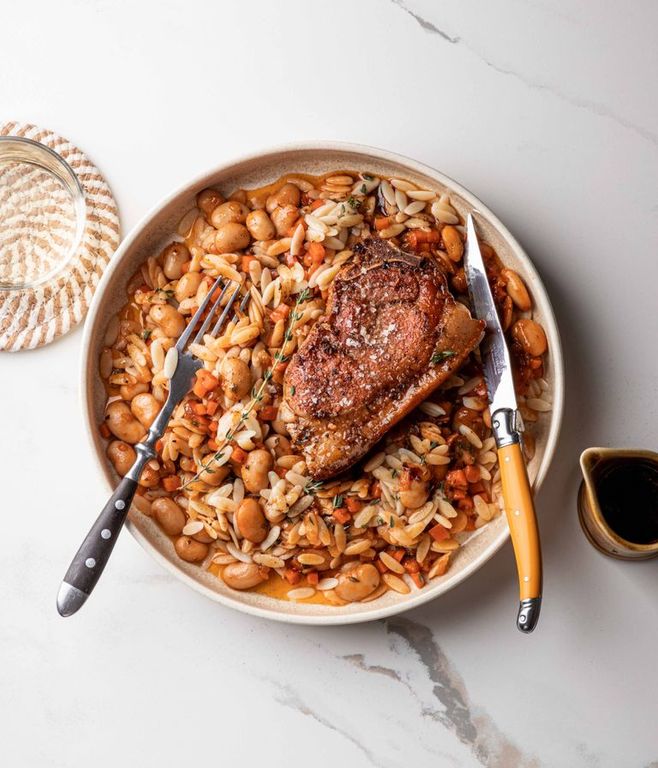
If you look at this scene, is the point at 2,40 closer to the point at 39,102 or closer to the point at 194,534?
the point at 39,102

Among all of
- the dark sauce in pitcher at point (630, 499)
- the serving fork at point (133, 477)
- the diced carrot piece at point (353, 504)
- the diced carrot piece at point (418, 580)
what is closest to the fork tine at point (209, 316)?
the serving fork at point (133, 477)

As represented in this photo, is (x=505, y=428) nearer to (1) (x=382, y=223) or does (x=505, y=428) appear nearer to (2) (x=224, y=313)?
(1) (x=382, y=223)

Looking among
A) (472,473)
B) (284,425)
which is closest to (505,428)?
(472,473)

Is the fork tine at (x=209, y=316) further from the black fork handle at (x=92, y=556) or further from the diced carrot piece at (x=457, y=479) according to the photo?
the diced carrot piece at (x=457, y=479)

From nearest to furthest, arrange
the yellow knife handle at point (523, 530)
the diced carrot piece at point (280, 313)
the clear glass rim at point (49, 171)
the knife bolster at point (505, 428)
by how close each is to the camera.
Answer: the yellow knife handle at point (523, 530) < the knife bolster at point (505, 428) < the diced carrot piece at point (280, 313) < the clear glass rim at point (49, 171)

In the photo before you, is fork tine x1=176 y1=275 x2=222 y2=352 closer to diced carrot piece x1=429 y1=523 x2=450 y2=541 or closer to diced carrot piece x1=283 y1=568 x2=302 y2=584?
diced carrot piece x1=283 y1=568 x2=302 y2=584

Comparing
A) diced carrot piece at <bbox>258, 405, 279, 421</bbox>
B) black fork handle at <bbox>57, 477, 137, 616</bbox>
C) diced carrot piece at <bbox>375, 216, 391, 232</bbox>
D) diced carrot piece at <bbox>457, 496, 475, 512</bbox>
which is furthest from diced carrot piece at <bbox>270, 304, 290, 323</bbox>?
diced carrot piece at <bbox>457, 496, 475, 512</bbox>
